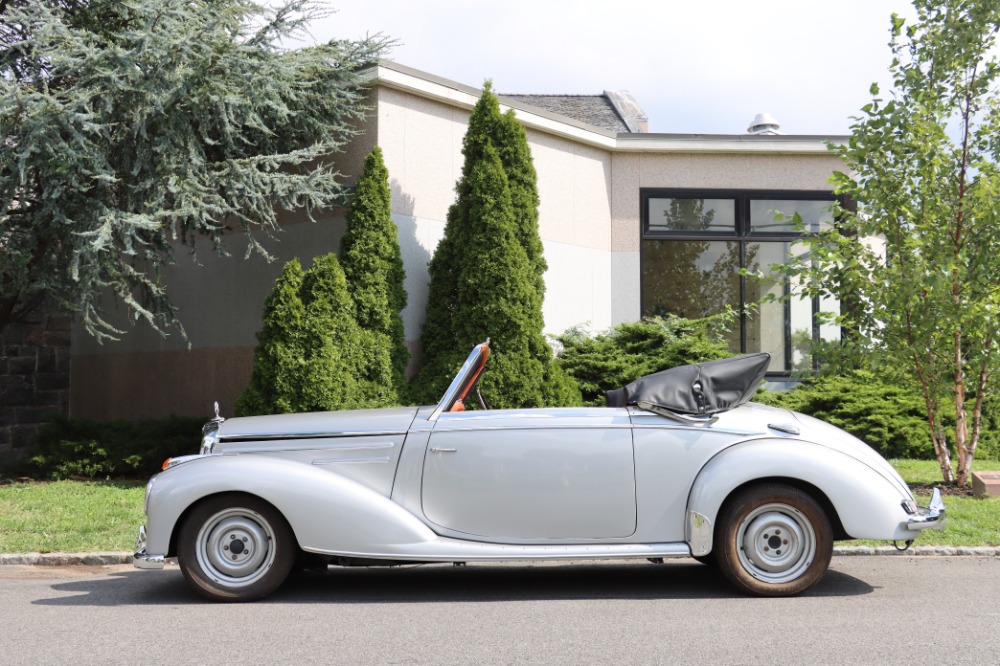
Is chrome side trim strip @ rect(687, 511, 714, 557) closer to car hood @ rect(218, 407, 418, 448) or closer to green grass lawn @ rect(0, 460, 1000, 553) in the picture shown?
car hood @ rect(218, 407, 418, 448)

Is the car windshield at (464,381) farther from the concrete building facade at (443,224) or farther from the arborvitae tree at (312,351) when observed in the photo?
the concrete building facade at (443,224)

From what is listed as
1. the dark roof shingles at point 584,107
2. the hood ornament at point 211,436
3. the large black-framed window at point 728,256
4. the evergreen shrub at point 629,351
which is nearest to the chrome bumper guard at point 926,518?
the hood ornament at point 211,436

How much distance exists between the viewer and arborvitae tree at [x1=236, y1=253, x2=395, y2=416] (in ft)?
35.6

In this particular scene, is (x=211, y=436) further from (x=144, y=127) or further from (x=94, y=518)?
(x=144, y=127)

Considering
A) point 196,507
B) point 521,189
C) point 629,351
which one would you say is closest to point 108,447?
point 521,189

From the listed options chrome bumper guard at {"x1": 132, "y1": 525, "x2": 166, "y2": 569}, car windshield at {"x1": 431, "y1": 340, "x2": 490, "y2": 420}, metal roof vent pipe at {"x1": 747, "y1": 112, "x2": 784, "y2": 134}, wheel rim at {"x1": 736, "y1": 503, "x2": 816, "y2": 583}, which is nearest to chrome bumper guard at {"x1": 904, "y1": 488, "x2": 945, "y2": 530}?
wheel rim at {"x1": 736, "y1": 503, "x2": 816, "y2": 583}

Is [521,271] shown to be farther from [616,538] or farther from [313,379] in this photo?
[616,538]

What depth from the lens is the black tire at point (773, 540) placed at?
6.05m

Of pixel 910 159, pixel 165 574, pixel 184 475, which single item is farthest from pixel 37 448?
pixel 910 159

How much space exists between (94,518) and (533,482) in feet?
16.5

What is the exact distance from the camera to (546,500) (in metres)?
6.12

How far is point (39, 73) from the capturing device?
10.9m

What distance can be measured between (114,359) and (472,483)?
11.1 m

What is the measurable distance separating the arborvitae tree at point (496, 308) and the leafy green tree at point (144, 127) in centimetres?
174
